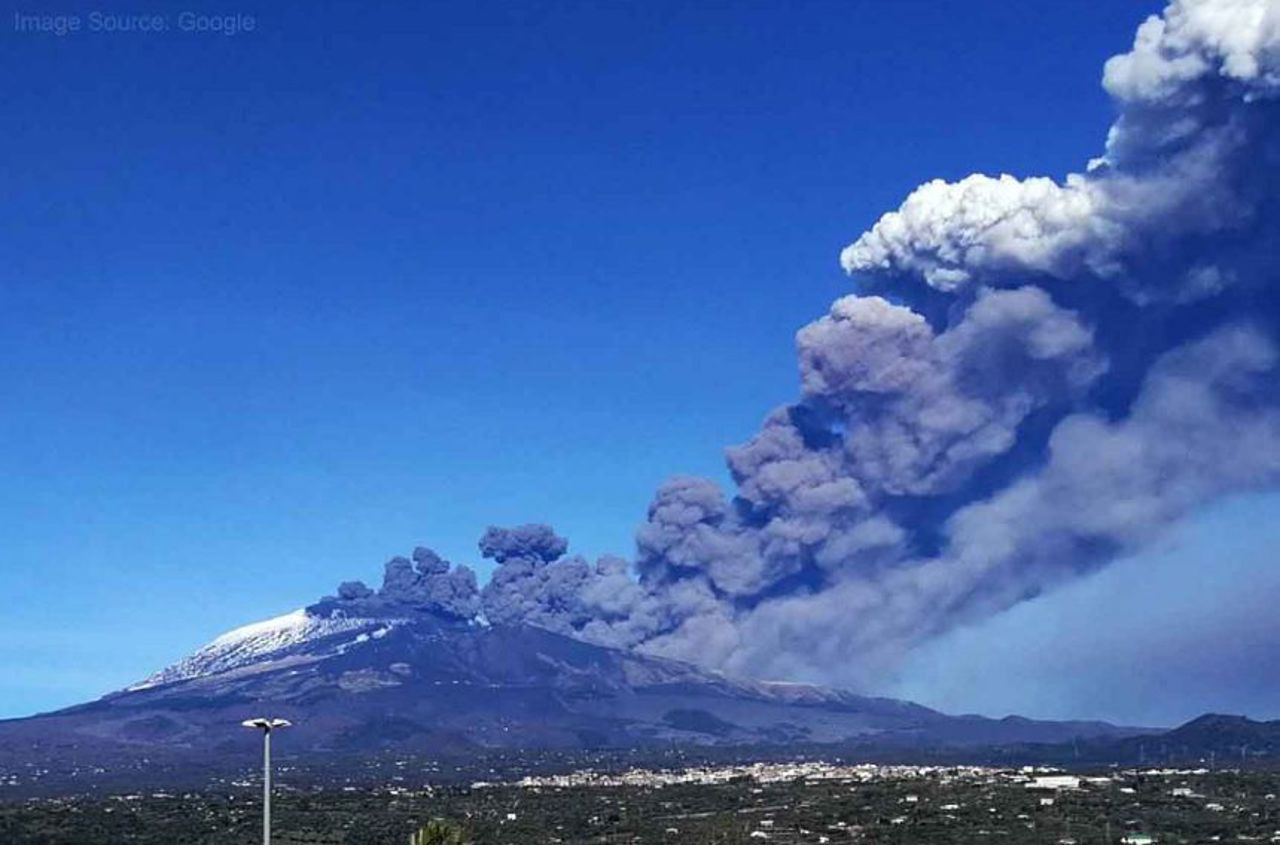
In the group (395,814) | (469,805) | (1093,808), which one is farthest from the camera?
(469,805)

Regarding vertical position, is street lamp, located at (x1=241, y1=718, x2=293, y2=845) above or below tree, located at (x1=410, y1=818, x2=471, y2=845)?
above

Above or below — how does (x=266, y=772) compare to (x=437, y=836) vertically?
above

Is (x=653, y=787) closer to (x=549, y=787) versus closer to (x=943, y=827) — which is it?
(x=549, y=787)

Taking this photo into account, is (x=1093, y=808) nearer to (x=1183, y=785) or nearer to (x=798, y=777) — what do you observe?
(x=1183, y=785)

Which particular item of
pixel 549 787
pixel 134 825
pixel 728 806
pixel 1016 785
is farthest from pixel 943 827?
pixel 549 787

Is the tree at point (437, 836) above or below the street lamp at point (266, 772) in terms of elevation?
below

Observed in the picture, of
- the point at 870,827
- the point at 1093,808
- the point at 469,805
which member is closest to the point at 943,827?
the point at 870,827

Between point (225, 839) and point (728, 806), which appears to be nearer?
point (225, 839)

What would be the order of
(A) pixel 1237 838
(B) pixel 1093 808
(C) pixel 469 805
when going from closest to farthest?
(A) pixel 1237 838 < (B) pixel 1093 808 < (C) pixel 469 805

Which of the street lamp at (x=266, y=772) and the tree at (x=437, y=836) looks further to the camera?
the street lamp at (x=266, y=772)

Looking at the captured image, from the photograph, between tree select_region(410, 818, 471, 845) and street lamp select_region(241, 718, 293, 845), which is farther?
street lamp select_region(241, 718, 293, 845)

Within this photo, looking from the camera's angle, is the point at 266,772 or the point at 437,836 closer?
the point at 437,836
